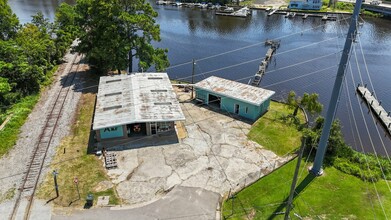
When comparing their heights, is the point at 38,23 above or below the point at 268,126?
above

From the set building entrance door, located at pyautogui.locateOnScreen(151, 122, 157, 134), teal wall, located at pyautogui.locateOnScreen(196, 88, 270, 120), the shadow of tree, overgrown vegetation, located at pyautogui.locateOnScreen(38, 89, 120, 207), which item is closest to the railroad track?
overgrown vegetation, located at pyautogui.locateOnScreen(38, 89, 120, 207)

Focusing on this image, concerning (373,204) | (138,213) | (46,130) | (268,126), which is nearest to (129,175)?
(138,213)

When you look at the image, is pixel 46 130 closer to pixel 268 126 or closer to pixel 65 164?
pixel 65 164

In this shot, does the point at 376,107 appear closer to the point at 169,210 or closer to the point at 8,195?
the point at 169,210

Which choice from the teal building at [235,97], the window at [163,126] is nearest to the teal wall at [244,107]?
the teal building at [235,97]

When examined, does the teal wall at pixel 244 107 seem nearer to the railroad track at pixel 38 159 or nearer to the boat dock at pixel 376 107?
the boat dock at pixel 376 107

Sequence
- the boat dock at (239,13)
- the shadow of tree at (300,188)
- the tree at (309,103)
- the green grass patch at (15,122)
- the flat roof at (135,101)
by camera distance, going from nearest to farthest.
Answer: the shadow of tree at (300,188), the green grass patch at (15,122), the flat roof at (135,101), the tree at (309,103), the boat dock at (239,13)
